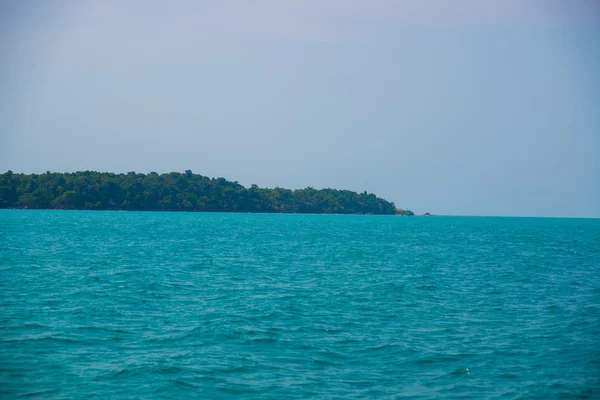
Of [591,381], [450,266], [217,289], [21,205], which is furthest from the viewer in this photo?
[21,205]

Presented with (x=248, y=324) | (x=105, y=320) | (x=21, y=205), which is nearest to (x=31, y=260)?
(x=105, y=320)

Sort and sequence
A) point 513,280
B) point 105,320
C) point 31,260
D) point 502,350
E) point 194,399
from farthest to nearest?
point 31,260 < point 513,280 < point 105,320 < point 502,350 < point 194,399

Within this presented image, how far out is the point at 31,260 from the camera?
3634 cm

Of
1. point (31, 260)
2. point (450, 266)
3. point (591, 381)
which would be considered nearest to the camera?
point (591, 381)

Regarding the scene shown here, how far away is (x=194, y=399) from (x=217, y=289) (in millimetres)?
14419

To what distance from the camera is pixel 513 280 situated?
3412 centimetres

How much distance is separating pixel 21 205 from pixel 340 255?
163 metres

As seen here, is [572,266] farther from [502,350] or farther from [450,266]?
[502,350]

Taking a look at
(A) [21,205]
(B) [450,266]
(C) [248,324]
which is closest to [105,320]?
(C) [248,324]

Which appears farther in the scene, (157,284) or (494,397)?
(157,284)

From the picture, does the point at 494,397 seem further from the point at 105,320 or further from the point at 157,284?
the point at 157,284

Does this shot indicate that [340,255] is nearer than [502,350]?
No

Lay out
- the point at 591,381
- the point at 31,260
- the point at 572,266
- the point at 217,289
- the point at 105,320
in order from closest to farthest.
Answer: the point at 591,381
the point at 105,320
the point at 217,289
the point at 31,260
the point at 572,266

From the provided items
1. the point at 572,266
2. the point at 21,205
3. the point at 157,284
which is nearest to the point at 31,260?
the point at 157,284
